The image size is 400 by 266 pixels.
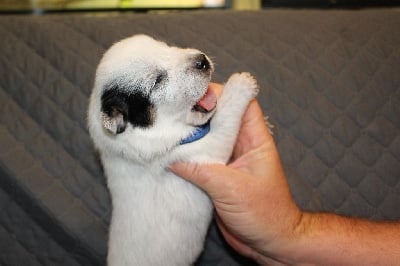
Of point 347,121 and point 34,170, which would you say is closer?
point 34,170

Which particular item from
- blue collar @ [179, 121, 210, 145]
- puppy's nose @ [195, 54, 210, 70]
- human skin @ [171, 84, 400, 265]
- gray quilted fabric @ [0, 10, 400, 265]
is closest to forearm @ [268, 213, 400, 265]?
human skin @ [171, 84, 400, 265]

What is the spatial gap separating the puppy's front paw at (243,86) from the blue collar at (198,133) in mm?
142

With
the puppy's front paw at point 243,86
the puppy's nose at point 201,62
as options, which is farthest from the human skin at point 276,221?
the puppy's nose at point 201,62

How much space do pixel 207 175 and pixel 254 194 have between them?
0.15m

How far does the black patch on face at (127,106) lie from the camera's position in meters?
1.23

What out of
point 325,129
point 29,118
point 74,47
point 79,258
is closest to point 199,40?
point 74,47

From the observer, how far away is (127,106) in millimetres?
1251

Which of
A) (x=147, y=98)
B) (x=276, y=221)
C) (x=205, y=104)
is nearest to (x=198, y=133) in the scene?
(x=205, y=104)

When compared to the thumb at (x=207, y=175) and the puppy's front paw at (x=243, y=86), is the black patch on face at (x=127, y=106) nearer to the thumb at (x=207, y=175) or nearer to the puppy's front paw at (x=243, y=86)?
Result: the thumb at (x=207, y=175)

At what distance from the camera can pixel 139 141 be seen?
1294mm

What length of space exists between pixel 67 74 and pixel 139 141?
0.55 m

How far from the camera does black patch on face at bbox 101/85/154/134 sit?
4.02 ft

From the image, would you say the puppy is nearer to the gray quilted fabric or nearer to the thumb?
the thumb

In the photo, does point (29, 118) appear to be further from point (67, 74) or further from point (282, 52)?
point (282, 52)
